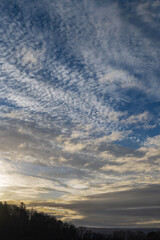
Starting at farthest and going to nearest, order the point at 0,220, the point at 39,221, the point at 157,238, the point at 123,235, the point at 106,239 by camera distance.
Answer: the point at 157,238
the point at 123,235
the point at 106,239
the point at 39,221
the point at 0,220

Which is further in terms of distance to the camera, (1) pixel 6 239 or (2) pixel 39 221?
(2) pixel 39 221

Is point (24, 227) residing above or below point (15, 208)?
below

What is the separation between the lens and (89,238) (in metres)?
21.9

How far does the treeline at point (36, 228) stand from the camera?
17.7m

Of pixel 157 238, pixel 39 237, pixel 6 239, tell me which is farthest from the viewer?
pixel 157 238

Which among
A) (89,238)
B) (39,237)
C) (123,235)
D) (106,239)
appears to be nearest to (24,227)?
(39,237)

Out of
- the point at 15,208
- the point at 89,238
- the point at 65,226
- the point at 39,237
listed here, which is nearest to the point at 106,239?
the point at 89,238

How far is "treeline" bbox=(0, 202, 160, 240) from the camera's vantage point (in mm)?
17703

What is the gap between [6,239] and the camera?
1656 cm

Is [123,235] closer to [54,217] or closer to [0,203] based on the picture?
[54,217]

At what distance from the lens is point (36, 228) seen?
1973 cm

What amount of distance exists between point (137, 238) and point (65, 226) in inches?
291

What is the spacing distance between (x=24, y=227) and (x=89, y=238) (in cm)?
622

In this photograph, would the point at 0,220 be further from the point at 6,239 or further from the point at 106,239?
the point at 106,239
